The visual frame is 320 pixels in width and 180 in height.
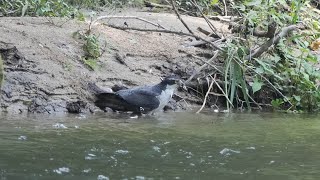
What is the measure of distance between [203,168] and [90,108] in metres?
3.45

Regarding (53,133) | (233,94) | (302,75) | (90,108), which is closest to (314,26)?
(302,75)

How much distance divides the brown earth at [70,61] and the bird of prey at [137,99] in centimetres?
20

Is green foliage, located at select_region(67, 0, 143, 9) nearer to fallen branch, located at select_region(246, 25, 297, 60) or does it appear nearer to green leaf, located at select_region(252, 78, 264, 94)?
fallen branch, located at select_region(246, 25, 297, 60)

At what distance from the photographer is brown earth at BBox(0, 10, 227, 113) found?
7336mm

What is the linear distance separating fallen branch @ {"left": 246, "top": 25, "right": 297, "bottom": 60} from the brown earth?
81cm

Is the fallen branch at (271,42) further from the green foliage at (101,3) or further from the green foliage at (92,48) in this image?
the green foliage at (101,3)

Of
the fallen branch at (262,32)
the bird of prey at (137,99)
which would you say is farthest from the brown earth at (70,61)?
the fallen branch at (262,32)

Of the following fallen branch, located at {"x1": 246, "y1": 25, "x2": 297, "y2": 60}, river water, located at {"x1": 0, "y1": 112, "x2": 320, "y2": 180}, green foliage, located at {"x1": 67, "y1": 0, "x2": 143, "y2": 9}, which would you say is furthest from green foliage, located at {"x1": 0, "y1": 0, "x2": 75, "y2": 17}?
river water, located at {"x1": 0, "y1": 112, "x2": 320, "y2": 180}

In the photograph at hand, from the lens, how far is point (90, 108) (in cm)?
749

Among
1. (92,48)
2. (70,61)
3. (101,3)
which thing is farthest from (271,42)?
(101,3)

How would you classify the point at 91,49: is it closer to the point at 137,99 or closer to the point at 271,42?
the point at 137,99

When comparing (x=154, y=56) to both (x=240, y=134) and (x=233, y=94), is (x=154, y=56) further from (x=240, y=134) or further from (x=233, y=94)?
(x=240, y=134)

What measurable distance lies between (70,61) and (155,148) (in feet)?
11.9

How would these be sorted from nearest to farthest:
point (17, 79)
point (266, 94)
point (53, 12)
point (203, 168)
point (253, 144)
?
point (203, 168), point (253, 144), point (17, 79), point (266, 94), point (53, 12)
